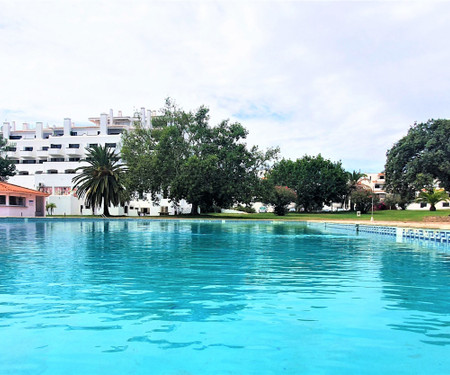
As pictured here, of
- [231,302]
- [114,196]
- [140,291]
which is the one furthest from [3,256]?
[114,196]

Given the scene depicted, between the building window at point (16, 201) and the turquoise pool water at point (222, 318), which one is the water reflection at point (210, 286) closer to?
the turquoise pool water at point (222, 318)

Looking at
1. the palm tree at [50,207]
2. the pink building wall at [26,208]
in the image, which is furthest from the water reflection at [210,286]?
the palm tree at [50,207]

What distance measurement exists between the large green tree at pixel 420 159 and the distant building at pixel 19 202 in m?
47.1

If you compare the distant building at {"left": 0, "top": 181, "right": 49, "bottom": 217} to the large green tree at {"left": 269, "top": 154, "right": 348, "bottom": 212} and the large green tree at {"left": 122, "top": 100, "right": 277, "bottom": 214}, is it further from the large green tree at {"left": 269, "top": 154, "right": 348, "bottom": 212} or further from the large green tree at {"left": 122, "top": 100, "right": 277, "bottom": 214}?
the large green tree at {"left": 269, "top": 154, "right": 348, "bottom": 212}

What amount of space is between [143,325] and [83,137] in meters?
81.2

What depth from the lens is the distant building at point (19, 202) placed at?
170 ft

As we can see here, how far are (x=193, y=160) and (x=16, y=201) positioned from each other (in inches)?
998

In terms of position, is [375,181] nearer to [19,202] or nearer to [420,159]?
[420,159]

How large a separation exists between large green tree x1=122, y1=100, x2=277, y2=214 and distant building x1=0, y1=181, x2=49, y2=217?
49.2 feet

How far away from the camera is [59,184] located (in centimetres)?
7806

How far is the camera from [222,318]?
6.89 metres

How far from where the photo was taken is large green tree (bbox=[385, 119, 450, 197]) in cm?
4303

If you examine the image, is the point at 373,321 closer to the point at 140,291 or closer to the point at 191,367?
the point at 191,367

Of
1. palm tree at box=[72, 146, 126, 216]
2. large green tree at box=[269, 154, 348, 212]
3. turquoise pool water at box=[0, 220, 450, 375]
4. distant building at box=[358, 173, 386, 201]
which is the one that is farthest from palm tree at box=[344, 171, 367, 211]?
turquoise pool water at box=[0, 220, 450, 375]
